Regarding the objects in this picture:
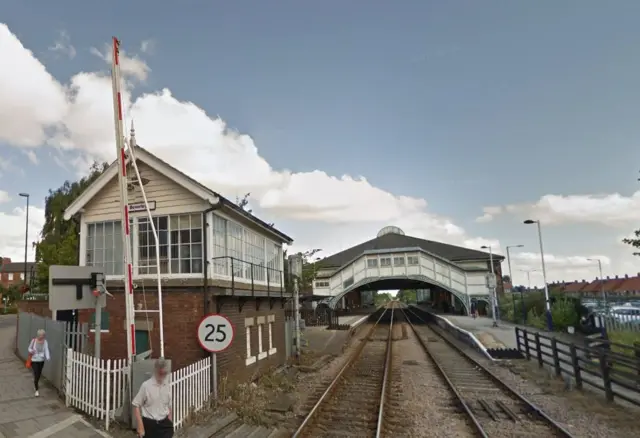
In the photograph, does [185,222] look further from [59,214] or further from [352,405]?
[59,214]

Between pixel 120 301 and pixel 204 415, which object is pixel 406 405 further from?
pixel 120 301

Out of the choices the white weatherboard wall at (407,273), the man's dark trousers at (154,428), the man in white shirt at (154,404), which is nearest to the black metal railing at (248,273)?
the man in white shirt at (154,404)

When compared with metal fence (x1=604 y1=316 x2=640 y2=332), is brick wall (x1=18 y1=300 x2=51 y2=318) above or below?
above

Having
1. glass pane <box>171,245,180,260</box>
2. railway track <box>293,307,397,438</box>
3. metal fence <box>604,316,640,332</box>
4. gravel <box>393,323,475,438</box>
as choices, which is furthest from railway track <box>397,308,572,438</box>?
glass pane <box>171,245,180,260</box>

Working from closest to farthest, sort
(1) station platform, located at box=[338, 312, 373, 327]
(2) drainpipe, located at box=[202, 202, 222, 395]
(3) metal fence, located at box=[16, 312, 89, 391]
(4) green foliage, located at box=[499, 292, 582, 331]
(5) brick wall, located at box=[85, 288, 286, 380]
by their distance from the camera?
(3) metal fence, located at box=[16, 312, 89, 391] → (2) drainpipe, located at box=[202, 202, 222, 395] → (5) brick wall, located at box=[85, 288, 286, 380] → (4) green foliage, located at box=[499, 292, 582, 331] → (1) station platform, located at box=[338, 312, 373, 327]

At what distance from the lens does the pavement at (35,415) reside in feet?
24.1

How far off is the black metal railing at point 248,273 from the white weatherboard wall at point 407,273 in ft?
83.0

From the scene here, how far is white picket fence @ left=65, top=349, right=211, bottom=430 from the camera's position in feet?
26.7

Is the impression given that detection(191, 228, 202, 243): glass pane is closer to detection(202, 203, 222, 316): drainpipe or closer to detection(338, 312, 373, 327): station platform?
detection(202, 203, 222, 316): drainpipe

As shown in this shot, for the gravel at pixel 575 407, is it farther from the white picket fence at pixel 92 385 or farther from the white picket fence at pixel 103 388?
the white picket fence at pixel 92 385

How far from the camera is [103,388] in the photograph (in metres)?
8.11

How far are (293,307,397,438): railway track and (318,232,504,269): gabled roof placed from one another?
3014 centimetres

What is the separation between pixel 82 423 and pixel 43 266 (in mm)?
20619

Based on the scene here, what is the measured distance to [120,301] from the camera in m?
11.6
